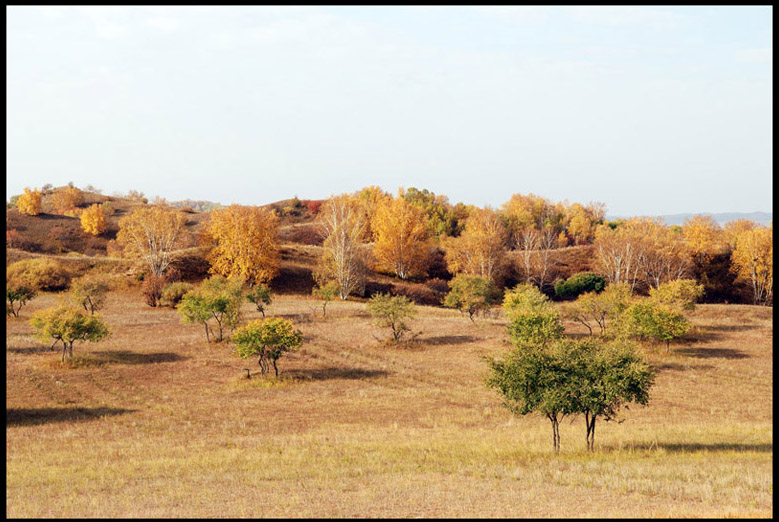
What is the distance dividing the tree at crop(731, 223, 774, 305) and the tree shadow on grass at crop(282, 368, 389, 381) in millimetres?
86046

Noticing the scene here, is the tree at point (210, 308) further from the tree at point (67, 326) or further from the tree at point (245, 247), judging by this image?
the tree at point (245, 247)

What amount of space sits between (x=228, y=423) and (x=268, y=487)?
52.3ft

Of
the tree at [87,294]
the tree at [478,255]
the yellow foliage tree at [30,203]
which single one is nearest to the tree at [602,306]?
the tree at [478,255]

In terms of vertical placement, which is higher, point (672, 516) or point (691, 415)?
point (672, 516)

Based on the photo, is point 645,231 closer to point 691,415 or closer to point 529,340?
point 529,340

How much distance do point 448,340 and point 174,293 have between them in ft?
133

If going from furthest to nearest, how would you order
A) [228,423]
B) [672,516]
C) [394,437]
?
[228,423] → [394,437] → [672,516]

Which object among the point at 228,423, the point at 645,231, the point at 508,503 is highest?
the point at 645,231

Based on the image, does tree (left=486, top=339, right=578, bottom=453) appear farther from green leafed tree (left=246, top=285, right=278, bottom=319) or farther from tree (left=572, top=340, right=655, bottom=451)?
green leafed tree (left=246, top=285, right=278, bottom=319)

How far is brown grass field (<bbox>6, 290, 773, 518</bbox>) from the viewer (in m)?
20.6

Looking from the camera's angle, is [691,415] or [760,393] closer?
[691,415]

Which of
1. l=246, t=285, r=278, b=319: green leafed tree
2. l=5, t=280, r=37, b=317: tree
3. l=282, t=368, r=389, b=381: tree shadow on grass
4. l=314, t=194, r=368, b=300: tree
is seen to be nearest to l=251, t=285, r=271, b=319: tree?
l=246, t=285, r=278, b=319: green leafed tree

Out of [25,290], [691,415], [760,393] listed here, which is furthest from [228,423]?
[25,290]

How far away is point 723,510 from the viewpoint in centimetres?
1883
